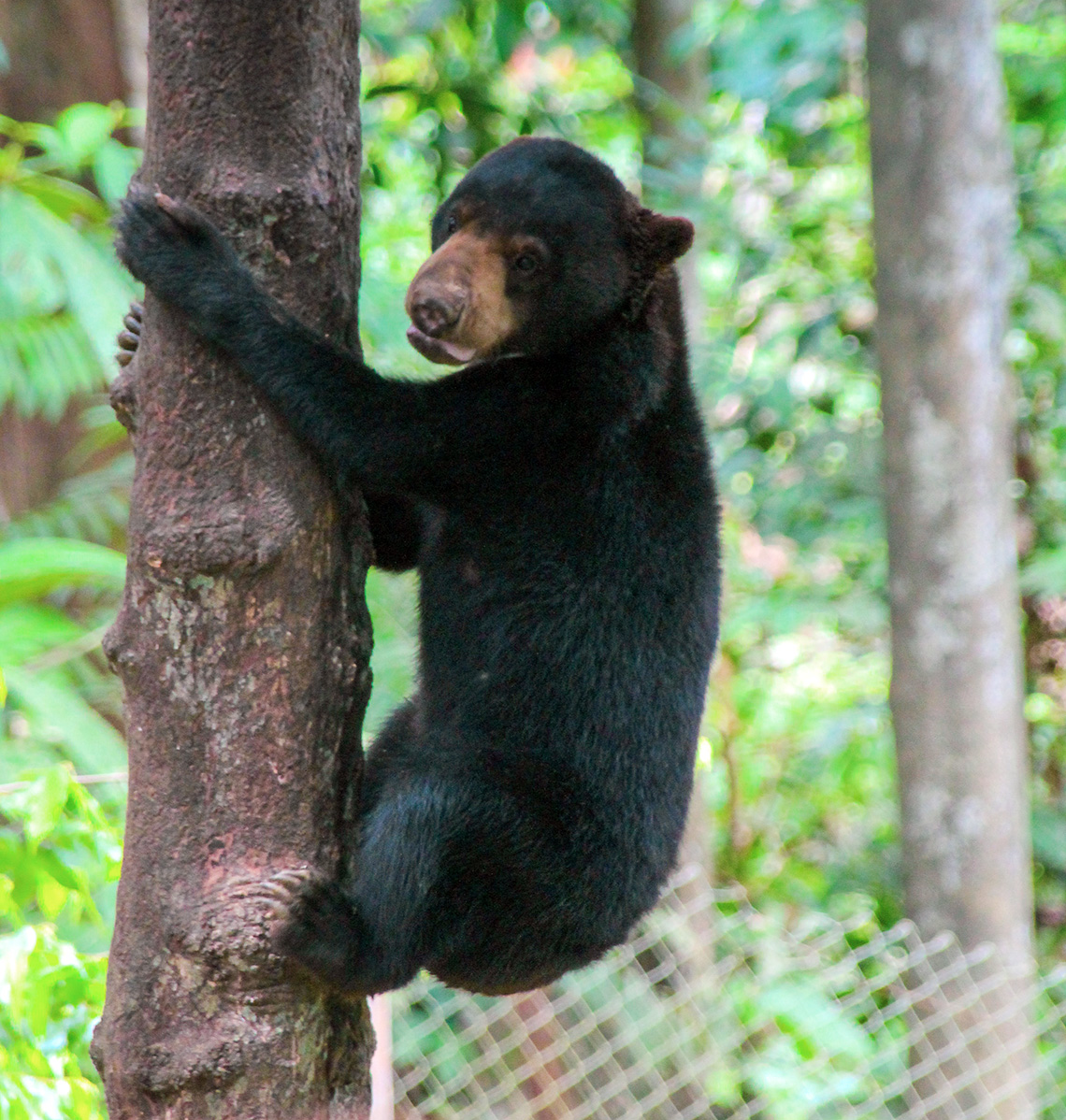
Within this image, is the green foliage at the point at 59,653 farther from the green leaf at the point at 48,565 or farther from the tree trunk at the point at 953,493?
the tree trunk at the point at 953,493

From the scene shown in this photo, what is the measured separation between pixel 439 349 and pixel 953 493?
2542 millimetres

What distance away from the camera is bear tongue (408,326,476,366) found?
2375 mm

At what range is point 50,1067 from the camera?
6.50 ft

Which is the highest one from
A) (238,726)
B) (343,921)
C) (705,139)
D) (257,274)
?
(705,139)

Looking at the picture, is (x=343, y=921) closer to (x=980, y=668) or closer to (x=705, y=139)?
(x=980, y=668)

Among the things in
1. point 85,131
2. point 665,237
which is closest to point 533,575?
point 665,237

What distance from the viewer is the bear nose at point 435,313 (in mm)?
2346

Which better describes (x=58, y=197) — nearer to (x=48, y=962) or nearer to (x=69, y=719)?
(x=69, y=719)

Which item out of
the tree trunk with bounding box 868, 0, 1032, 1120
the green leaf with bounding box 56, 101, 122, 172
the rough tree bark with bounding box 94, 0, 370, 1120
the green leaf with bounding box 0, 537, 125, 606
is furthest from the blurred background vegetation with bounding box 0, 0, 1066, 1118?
the rough tree bark with bounding box 94, 0, 370, 1120

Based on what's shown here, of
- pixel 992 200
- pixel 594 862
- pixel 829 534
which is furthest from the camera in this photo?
pixel 829 534

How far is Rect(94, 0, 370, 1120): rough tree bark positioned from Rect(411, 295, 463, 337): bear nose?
420 mm

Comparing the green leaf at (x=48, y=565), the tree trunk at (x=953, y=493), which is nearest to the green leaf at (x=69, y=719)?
the green leaf at (x=48, y=565)

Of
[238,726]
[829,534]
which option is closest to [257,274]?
[238,726]

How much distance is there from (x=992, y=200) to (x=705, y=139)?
1558 mm
